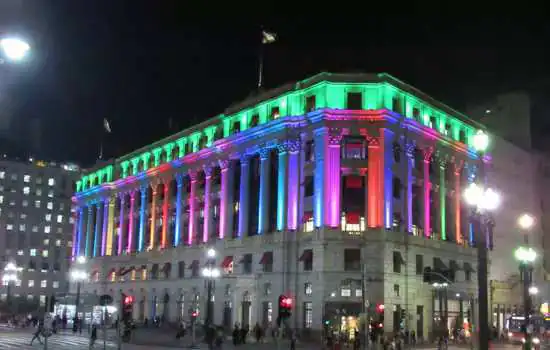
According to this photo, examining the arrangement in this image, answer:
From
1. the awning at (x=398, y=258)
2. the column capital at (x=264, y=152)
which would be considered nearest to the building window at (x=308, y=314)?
the awning at (x=398, y=258)

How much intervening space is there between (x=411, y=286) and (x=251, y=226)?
18.9 m

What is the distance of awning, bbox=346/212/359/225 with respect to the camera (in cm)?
6481

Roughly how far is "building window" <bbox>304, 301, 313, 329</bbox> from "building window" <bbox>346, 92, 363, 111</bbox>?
20.2 meters

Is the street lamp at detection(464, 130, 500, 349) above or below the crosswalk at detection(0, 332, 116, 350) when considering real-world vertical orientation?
above

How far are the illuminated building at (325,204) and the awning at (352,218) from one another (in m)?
0.10

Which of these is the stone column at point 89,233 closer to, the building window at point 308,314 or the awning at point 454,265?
the building window at point 308,314

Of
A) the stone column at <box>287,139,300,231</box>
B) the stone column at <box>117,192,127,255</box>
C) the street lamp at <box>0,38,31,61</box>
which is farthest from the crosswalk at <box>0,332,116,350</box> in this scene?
the stone column at <box>117,192,127,255</box>

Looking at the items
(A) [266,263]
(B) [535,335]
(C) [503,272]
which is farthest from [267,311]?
(C) [503,272]

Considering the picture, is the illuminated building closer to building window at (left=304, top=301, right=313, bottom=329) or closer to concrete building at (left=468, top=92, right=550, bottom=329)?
building window at (left=304, top=301, right=313, bottom=329)

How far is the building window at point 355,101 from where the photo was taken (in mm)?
66500

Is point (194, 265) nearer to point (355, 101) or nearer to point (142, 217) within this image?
point (142, 217)

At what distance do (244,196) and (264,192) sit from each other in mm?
4100

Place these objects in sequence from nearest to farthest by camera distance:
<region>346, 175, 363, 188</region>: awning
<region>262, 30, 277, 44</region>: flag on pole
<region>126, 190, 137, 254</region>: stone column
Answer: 1. <region>346, 175, 363, 188</region>: awning
2. <region>262, 30, 277, 44</region>: flag on pole
3. <region>126, 190, 137, 254</region>: stone column

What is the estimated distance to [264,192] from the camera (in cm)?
7156
